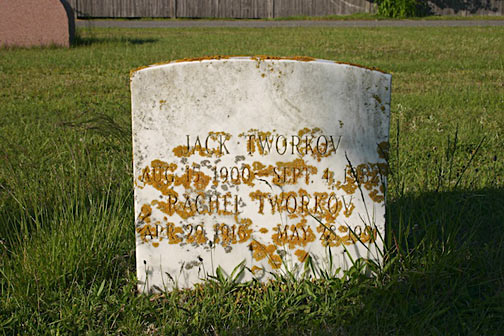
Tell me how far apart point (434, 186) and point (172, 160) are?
6.36 ft

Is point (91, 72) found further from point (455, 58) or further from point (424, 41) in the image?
point (424, 41)

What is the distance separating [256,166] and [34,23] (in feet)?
30.1

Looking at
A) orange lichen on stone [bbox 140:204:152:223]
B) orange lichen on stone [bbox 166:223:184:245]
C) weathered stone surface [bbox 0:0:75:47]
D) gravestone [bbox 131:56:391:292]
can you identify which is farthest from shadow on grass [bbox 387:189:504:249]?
weathered stone surface [bbox 0:0:75:47]

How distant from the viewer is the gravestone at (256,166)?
2.58m

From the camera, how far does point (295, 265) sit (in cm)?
271

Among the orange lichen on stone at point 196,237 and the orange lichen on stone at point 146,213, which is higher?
the orange lichen on stone at point 146,213

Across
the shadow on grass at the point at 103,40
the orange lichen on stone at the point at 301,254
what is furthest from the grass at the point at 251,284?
the shadow on grass at the point at 103,40

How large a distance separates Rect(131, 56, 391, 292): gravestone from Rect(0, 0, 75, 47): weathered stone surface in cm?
873

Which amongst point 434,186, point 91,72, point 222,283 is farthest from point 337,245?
point 91,72

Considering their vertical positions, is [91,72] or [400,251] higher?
[91,72]

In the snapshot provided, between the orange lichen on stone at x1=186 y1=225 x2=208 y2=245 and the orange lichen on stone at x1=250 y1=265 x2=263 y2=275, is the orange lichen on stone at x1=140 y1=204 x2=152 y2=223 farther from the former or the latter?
the orange lichen on stone at x1=250 y1=265 x2=263 y2=275

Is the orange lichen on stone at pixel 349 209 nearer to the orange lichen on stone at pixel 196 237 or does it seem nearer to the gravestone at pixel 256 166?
the gravestone at pixel 256 166

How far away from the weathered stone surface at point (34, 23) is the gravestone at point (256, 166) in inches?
344

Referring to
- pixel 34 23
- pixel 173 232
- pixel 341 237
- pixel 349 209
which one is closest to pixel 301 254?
pixel 341 237
